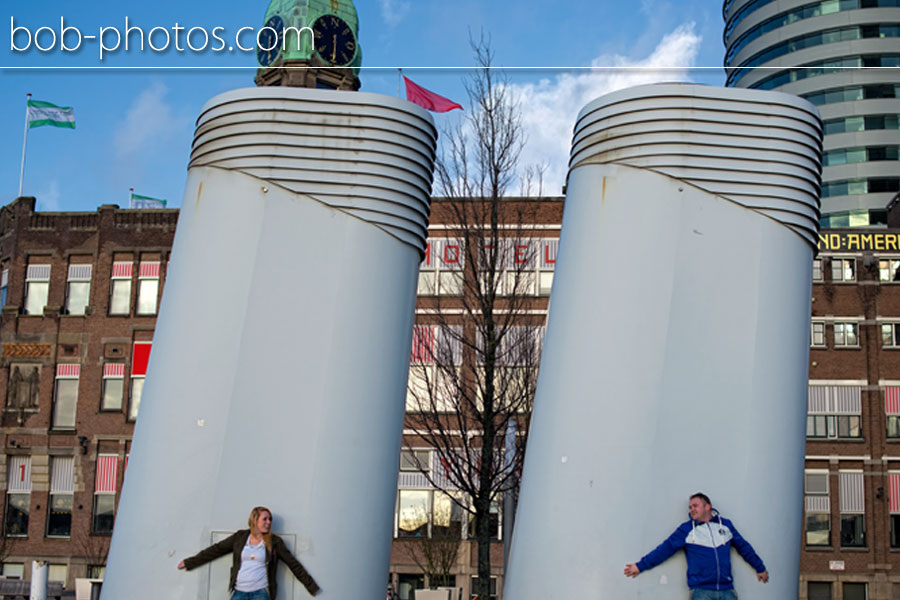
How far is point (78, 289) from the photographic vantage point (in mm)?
39344

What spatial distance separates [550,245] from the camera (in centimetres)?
3847

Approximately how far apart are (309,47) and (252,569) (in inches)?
1204

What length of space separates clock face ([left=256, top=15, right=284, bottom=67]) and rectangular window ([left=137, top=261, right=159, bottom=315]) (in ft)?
29.9

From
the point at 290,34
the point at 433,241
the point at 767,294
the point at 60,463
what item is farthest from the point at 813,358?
the point at 767,294

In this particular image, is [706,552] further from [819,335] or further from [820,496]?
[819,335]

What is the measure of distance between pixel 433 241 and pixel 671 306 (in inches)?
1198

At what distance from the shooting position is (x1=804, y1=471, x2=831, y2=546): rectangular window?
37.5 meters

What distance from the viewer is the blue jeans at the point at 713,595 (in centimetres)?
785

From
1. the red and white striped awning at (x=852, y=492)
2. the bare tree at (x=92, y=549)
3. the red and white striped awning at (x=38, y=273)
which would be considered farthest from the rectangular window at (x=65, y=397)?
the red and white striped awning at (x=852, y=492)

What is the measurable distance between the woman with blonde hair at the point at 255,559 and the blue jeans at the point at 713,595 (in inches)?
127

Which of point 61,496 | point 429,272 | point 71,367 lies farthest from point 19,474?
point 429,272

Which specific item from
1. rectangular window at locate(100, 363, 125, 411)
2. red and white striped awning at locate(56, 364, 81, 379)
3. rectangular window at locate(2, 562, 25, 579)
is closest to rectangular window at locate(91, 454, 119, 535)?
rectangular window at locate(100, 363, 125, 411)

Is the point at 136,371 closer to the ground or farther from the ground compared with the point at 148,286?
closer to the ground

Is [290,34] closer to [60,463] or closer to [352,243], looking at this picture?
[60,463]
